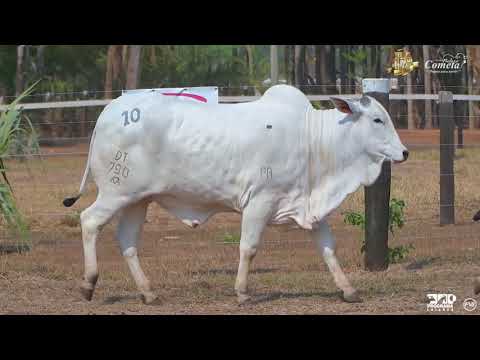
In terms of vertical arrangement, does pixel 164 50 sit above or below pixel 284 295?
above

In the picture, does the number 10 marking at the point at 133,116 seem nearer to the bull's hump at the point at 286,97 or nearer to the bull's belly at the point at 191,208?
the bull's belly at the point at 191,208

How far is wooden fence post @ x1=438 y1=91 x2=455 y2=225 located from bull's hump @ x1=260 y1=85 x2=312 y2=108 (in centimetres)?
350

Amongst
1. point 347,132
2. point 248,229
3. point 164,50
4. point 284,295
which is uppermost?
point 164,50

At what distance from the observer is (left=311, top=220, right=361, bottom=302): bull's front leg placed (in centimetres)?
852

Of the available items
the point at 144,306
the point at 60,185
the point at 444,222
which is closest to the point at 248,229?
the point at 144,306

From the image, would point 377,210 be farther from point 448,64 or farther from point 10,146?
point 448,64

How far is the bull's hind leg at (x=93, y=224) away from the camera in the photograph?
8539 mm

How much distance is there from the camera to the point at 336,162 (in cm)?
858

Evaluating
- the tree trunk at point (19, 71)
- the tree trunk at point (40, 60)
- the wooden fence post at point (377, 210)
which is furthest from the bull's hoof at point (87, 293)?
the tree trunk at point (40, 60)

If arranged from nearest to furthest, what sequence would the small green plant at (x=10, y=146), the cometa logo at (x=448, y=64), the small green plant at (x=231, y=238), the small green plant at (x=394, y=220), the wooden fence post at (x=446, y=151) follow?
1. the small green plant at (x=10, y=146)
2. the small green plant at (x=394, y=220)
3. the small green plant at (x=231, y=238)
4. the wooden fence post at (x=446, y=151)
5. the cometa logo at (x=448, y=64)

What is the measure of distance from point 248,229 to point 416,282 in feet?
6.25

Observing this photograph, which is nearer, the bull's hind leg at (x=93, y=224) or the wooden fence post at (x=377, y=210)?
the bull's hind leg at (x=93, y=224)

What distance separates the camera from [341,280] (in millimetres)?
8555

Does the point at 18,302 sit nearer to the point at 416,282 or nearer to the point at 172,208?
the point at 172,208
